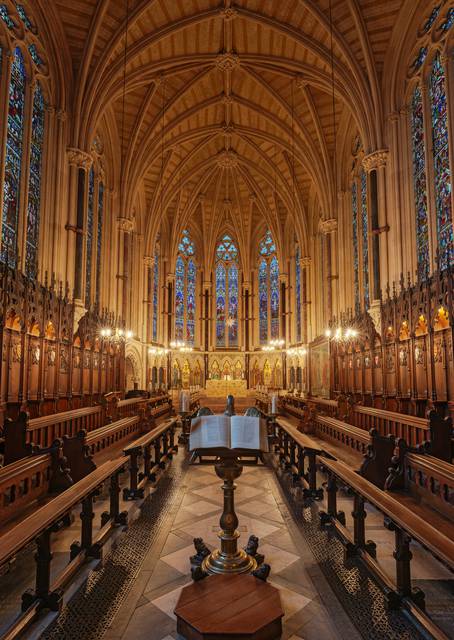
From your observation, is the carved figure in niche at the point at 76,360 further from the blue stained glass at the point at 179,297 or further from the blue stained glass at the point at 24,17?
the blue stained glass at the point at 179,297

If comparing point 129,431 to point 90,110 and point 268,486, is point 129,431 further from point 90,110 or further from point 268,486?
point 90,110

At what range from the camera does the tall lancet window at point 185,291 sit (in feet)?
104

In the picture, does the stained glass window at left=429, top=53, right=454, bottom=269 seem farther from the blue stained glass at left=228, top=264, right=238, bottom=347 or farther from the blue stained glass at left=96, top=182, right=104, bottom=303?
the blue stained glass at left=228, top=264, right=238, bottom=347

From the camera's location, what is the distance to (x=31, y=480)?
486cm

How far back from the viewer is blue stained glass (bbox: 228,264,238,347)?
1282 inches

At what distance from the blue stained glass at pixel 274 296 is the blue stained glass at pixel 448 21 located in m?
20.5

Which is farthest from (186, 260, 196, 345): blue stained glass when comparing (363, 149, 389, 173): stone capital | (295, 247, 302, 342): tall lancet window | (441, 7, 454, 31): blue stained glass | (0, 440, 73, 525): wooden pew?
(0, 440, 73, 525): wooden pew

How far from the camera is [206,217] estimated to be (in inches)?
1256

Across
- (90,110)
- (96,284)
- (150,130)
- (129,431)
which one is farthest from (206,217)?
(129,431)

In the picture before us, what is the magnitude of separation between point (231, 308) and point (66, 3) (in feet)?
74.1

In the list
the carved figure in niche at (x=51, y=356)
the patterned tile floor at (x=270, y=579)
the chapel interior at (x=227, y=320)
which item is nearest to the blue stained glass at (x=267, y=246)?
the chapel interior at (x=227, y=320)

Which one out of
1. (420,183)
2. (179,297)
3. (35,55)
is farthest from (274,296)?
(35,55)

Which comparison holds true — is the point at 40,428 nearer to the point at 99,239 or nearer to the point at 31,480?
the point at 31,480

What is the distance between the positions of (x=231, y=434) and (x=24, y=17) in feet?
47.4
